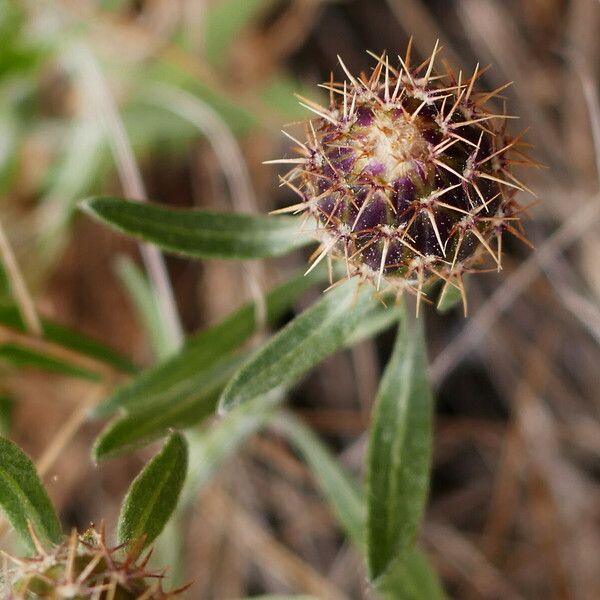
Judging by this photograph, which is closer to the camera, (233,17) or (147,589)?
(147,589)

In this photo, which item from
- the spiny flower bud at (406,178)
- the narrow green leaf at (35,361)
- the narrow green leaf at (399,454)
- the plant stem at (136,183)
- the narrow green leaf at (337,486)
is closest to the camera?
the spiny flower bud at (406,178)

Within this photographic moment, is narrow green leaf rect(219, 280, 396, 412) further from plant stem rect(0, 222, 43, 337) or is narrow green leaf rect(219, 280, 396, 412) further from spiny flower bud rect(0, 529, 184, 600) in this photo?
plant stem rect(0, 222, 43, 337)

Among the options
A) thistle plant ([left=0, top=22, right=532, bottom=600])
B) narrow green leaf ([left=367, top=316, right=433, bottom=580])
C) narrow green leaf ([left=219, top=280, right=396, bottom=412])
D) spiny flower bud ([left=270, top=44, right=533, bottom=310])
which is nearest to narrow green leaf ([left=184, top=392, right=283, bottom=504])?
thistle plant ([left=0, top=22, right=532, bottom=600])

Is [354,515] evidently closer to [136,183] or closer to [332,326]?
[332,326]

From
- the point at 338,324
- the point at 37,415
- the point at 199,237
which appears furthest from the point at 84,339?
the point at 37,415

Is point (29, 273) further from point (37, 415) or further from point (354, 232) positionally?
point (354, 232)

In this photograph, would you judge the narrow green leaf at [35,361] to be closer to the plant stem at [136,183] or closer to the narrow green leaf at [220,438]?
the plant stem at [136,183]

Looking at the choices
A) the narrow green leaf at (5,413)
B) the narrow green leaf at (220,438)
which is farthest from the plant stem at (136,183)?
the narrow green leaf at (5,413)
